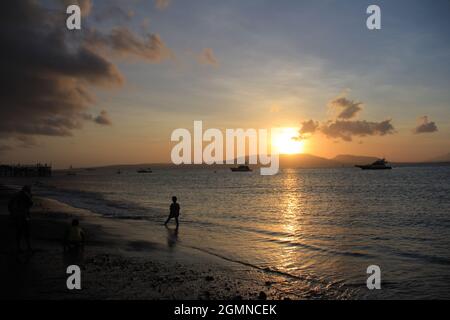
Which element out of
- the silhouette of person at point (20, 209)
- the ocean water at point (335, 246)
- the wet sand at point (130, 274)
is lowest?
the ocean water at point (335, 246)

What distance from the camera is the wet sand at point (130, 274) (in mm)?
10281

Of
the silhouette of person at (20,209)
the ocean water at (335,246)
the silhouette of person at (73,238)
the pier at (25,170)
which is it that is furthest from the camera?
the pier at (25,170)

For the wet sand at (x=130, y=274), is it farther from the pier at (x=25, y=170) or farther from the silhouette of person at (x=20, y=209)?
the pier at (x=25, y=170)

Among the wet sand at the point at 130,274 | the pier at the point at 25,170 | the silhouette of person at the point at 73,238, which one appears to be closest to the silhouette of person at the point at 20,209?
the wet sand at the point at 130,274

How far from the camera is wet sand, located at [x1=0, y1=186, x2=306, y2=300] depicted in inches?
405

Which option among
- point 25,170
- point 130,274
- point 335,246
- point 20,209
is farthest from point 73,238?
point 25,170

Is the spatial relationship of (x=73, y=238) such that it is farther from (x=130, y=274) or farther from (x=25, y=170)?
(x=25, y=170)

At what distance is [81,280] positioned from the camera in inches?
440

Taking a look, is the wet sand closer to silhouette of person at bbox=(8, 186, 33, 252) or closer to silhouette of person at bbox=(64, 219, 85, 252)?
silhouette of person at bbox=(64, 219, 85, 252)

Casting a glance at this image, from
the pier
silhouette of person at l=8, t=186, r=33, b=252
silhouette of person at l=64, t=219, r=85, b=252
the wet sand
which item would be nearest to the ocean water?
the wet sand

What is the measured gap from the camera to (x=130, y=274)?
482 inches

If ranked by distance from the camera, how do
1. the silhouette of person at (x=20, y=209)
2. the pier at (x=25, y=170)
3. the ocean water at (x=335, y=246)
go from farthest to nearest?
the pier at (x=25, y=170) → the silhouette of person at (x=20, y=209) → the ocean water at (x=335, y=246)

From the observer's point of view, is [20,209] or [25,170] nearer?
[20,209]
